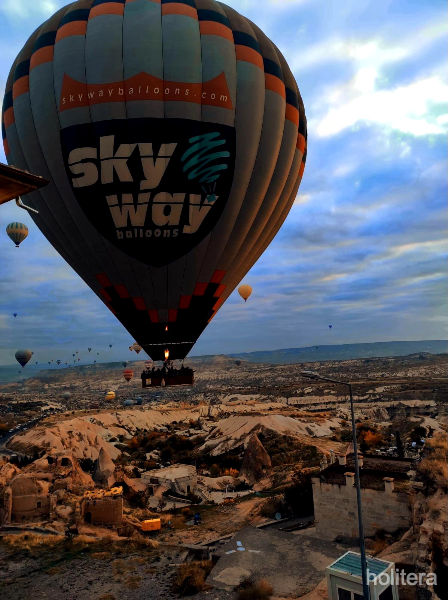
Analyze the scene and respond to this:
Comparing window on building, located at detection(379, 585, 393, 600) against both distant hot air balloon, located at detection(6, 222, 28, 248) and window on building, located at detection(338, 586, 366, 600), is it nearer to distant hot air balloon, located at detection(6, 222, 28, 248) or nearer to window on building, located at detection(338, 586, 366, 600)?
window on building, located at detection(338, 586, 366, 600)

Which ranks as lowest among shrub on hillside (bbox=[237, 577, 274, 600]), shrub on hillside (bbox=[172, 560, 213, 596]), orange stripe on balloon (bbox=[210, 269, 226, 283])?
shrub on hillside (bbox=[172, 560, 213, 596])

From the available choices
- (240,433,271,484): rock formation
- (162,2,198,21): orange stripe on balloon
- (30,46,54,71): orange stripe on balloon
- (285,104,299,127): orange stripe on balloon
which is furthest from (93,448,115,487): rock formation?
(162,2,198,21): orange stripe on balloon

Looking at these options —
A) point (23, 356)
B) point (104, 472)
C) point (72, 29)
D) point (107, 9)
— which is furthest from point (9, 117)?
point (23, 356)

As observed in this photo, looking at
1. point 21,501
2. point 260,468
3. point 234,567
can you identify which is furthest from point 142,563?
point 260,468

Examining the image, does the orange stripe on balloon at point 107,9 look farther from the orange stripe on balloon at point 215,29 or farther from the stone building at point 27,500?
the stone building at point 27,500

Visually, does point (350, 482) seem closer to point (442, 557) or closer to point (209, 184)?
point (442, 557)

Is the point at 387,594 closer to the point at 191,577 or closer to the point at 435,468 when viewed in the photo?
the point at 435,468
